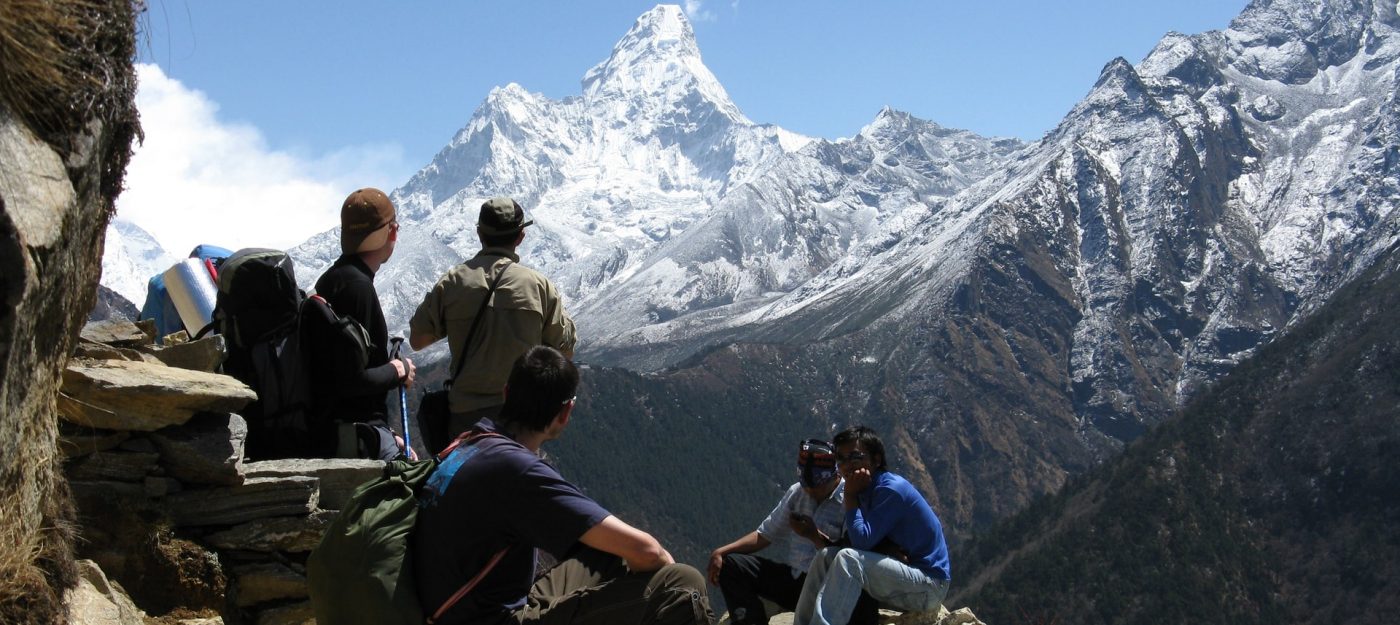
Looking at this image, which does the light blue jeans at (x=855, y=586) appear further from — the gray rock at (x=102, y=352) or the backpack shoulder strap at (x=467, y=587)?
the gray rock at (x=102, y=352)

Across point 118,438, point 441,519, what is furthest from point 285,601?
point 441,519

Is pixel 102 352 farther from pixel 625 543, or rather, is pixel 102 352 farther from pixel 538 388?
pixel 625 543

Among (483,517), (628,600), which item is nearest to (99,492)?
(483,517)

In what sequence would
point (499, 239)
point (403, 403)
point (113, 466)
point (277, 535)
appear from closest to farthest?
point (113, 466)
point (277, 535)
point (499, 239)
point (403, 403)

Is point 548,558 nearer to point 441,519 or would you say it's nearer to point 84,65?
point 441,519

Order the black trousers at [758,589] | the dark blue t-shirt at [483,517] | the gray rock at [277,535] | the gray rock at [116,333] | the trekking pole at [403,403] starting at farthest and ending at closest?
1. the black trousers at [758,589]
2. the trekking pole at [403,403]
3. the gray rock at [116,333]
4. the gray rock at [277,535]
5. the dark blue t-shirt at [483,517]

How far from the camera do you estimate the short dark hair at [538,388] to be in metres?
7.99

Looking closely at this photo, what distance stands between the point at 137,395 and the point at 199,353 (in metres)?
1.55

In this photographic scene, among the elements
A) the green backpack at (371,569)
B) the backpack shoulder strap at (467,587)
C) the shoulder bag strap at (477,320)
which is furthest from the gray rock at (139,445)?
the backpack shoulder strap at (467,587)

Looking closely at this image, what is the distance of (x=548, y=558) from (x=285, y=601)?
110 inches

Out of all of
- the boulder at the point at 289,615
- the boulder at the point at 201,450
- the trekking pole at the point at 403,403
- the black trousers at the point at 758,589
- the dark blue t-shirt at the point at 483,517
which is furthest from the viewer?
the black trousers at the point at 758,589

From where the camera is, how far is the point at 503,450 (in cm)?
776

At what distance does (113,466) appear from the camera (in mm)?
9828

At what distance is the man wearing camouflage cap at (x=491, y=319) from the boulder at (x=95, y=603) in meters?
3.17
